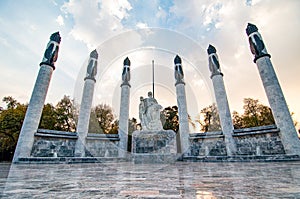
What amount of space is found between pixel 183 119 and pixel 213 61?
6783 millimetres

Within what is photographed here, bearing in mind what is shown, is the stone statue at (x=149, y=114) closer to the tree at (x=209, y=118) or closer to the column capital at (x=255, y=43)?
the column capital at (x=255, y=43)

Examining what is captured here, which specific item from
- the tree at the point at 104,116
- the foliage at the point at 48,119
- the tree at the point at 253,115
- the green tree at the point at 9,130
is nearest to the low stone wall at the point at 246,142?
the tree at the point at 253,115

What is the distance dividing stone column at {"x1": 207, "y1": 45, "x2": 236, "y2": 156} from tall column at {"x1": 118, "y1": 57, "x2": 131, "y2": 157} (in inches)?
348

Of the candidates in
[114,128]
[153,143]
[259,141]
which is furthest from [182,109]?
[114,128]

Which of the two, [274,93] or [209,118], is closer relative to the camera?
[274,93]

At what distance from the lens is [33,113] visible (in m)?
11.9

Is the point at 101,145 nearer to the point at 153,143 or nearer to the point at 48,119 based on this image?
the point at 153,143

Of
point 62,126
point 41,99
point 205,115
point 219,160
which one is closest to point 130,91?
point 41,99

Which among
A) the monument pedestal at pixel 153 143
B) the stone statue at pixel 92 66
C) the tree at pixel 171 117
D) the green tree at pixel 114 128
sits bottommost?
the monument pedestal at pixel 153 143

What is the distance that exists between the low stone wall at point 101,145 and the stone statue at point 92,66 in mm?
6007

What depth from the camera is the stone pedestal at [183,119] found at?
1484 centimetres

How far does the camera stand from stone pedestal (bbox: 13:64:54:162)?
10.9 meters

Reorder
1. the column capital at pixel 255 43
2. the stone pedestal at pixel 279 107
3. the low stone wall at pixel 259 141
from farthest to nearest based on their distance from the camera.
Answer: the column capital at pixel 255 43 → the low stone wall at pixel 259 141 → the stone pedestal at pixel 279 107

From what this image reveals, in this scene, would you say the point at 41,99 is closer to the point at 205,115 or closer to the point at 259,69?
the point at 259,69
